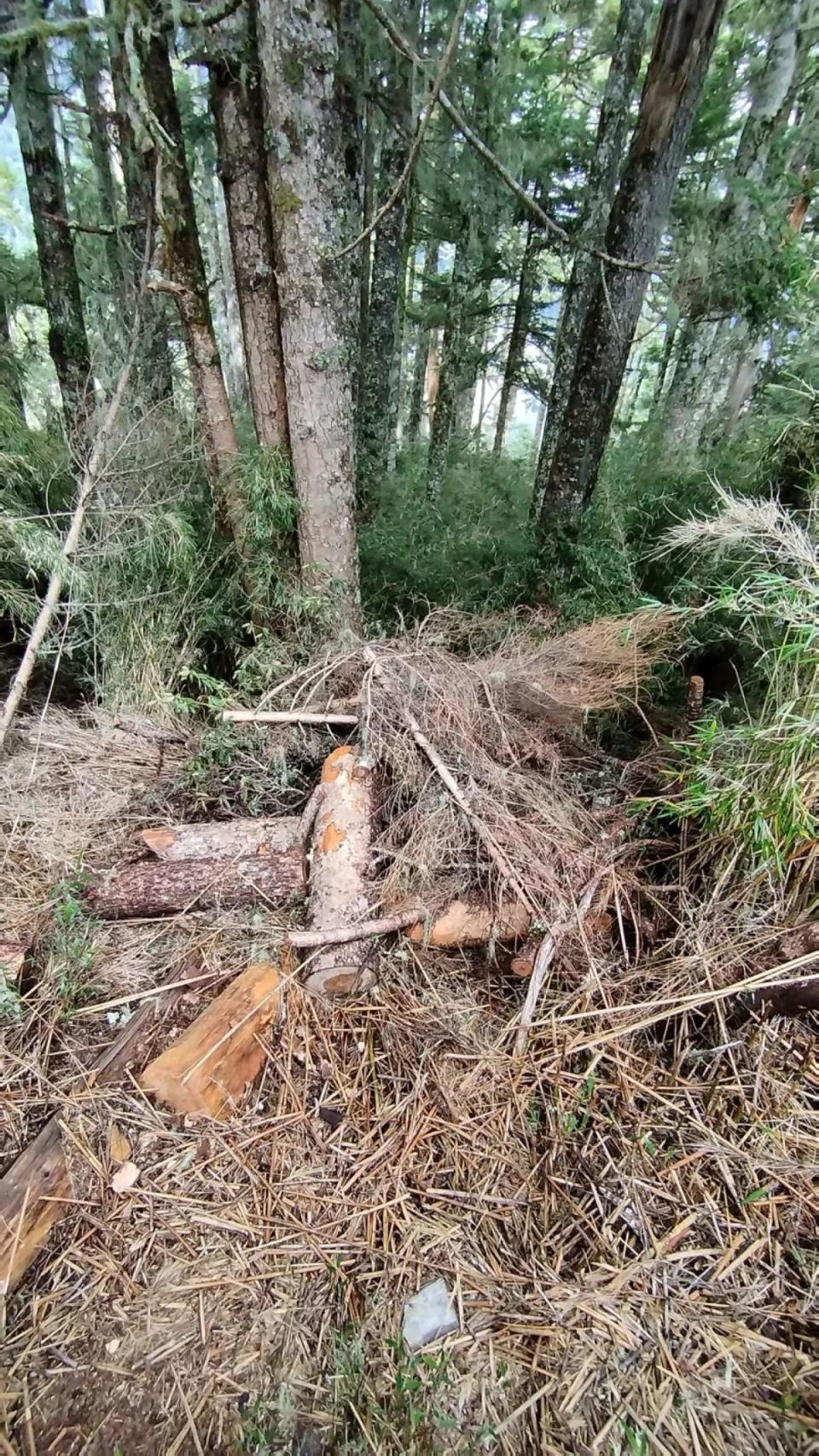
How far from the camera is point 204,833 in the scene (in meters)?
2.63

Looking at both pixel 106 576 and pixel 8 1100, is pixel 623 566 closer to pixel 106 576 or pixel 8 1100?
pixel 106 576

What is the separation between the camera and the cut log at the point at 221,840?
256 centimetres

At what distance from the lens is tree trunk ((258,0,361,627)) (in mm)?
2746

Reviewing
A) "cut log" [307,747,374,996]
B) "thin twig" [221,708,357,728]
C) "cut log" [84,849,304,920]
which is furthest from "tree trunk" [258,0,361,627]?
"cut log" [84,849,304,920]

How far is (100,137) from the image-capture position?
5.68m

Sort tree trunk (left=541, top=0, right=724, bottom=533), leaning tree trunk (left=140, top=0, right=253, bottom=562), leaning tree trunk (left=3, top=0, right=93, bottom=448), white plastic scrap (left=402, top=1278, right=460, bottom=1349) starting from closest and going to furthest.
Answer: white plastic scrap (left=402, top=1278, right=460, bottom=1349)
leaning tree trunk (left=140, top=0, right=253, bottom=562)
tree trunk (left=541, top=0, right=724, bottom=533)
leaning tree trunk (left=3, top=0, right=93, bottom=448)

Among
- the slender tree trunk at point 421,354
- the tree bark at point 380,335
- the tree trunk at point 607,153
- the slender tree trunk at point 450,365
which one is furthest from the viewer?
the slender tree trunk at point 421,354

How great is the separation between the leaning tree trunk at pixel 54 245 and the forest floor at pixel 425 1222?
367cm

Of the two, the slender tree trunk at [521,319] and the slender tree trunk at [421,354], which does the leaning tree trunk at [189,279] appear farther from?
the slender tree trunk at [421,354]

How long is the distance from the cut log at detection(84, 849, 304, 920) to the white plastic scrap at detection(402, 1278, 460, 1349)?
131 centimetres

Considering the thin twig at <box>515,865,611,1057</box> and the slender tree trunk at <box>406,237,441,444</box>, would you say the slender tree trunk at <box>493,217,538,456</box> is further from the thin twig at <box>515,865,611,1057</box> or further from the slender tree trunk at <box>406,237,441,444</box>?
the thin twig at <box>515,865,611,1057</box>

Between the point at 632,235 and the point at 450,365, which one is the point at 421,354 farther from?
the point at 632,235

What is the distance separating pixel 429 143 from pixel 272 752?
4298mm

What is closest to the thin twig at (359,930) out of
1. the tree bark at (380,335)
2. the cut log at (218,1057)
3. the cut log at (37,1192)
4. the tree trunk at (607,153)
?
the cut log at (218,1057)
